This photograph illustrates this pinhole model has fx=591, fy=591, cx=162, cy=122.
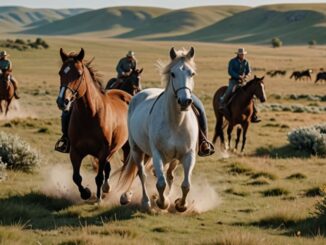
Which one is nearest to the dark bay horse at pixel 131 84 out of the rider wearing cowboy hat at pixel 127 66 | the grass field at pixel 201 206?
the rider wearing cowboy hat at pixel 127 66

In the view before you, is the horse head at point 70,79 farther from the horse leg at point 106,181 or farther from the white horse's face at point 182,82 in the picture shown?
the horse leg at point 106,181

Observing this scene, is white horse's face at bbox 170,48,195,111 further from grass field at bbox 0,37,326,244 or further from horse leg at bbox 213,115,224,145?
horse leg at bbox 213,115,224,145

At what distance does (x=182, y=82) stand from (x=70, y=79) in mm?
1854

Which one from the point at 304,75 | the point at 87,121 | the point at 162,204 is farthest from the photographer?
the point at 304,75

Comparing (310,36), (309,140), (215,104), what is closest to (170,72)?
(309,140)

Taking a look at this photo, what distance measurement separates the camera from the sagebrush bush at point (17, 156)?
41.2 feet

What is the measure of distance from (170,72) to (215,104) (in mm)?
10953

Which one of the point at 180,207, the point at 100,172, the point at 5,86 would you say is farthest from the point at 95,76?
the point at 5,86

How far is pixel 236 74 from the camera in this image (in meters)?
17.4

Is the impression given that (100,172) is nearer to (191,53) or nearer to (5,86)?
(191,53)

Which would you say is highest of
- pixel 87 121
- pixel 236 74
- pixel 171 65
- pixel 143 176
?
pixel 171 65

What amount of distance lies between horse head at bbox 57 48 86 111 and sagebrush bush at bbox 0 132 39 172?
3.97 metres

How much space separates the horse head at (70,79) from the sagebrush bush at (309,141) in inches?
358

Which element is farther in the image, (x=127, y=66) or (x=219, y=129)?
(x=127, y=66)
